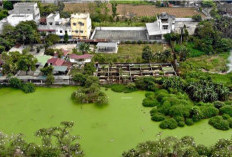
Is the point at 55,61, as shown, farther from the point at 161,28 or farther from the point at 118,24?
the point at 118,24

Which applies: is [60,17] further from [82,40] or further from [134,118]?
[134,118]


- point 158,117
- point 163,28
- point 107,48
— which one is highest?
point 163,28

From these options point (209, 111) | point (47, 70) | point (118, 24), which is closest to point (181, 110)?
point (209, 111)

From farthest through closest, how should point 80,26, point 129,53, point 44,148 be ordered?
point 80,26, point 129,53, point 44,148

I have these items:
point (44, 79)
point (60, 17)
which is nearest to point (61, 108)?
point (44, 79)

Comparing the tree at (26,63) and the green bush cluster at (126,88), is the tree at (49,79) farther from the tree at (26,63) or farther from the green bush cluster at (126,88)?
the green bush cluster at (126,88)

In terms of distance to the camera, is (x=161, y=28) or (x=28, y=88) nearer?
(x=28, y=88)
